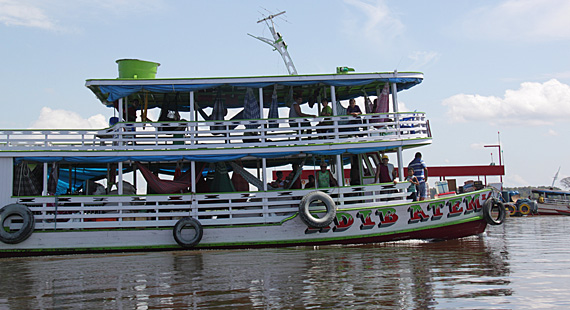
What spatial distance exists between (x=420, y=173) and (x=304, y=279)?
22.3 feet

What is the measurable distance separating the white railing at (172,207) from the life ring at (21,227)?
243 millimetres

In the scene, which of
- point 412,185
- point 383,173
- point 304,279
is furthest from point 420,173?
point 304,279

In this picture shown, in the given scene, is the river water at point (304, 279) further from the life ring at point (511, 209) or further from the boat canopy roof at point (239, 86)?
the life ring at point (511, 209)

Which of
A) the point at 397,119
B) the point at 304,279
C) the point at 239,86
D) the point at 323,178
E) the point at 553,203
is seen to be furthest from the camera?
the point at 553,203

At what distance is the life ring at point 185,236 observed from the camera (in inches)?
514

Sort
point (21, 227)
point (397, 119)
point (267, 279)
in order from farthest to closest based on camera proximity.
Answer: point (397, 119) → point (21, 227) → point (267, 279)

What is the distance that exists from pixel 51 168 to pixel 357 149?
8573 millimetres

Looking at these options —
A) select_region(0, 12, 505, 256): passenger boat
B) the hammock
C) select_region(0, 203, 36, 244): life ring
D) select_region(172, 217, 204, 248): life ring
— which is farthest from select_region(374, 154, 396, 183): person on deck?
select_region(0, 203, 36, 244): life ring

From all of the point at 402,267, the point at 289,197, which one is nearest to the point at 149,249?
the point at 289,197

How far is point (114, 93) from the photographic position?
1426cm

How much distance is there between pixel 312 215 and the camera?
1337 cm

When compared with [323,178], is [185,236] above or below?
below

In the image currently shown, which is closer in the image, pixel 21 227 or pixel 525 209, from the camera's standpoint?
pixel 21 227

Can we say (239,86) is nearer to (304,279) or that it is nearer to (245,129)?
(245,129)
